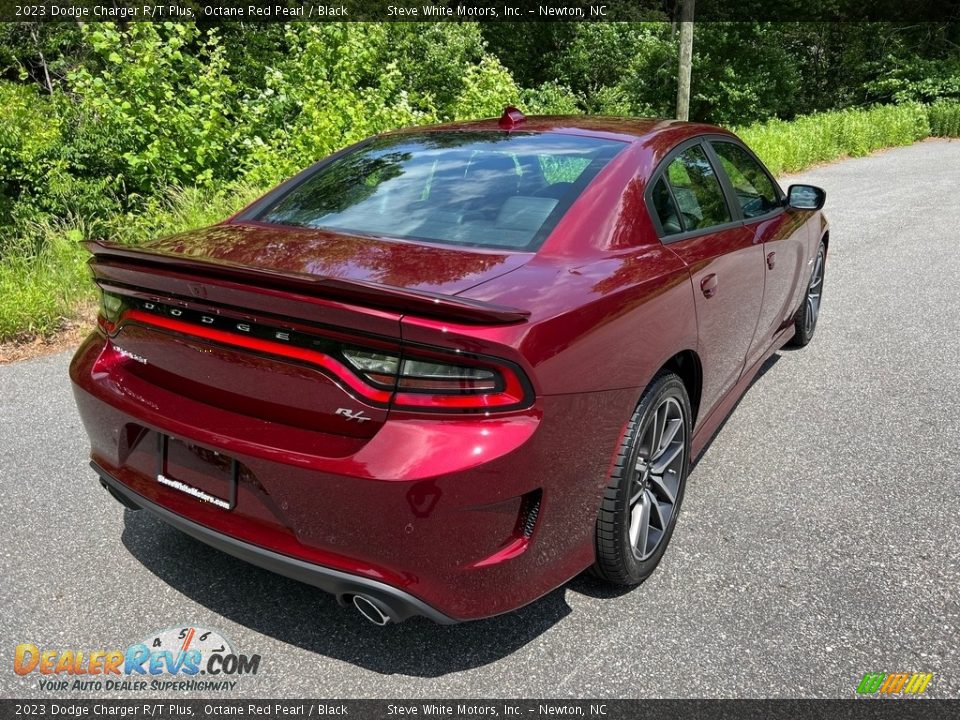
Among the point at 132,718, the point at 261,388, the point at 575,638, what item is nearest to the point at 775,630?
the point at 575,638

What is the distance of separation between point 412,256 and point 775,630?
168 centimetres

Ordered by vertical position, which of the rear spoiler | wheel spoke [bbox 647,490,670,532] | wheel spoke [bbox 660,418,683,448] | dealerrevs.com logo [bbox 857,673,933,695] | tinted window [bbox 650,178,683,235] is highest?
tinted window [bbox 650,178,683,235]

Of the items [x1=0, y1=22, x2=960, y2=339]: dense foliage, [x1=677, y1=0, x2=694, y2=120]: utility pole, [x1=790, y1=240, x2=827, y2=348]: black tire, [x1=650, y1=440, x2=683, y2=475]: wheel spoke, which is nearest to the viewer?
[x1=650, y1=440, x2=683, y2=475]: wheel spoke

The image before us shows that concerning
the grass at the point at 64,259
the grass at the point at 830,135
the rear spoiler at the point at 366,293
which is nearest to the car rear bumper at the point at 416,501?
the rear spoiler at the point at 366,293

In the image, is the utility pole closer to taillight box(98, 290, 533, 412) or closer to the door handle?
the door handle

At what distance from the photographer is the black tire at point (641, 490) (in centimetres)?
240

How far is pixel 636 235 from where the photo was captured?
2.71 m

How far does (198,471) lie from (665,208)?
1.95m

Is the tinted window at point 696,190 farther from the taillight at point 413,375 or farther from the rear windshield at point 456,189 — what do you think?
A: the taillight at point 413,375

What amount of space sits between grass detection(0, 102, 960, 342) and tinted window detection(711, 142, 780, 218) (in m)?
4.70

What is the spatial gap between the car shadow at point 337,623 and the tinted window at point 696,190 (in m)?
1.60

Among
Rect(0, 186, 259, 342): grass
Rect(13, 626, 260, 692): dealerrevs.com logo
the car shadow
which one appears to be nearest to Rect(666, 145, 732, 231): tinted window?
the car shadow

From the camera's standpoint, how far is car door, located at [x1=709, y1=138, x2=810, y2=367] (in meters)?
3.72

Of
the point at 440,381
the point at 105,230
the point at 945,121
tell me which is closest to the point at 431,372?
the point at 440,381
